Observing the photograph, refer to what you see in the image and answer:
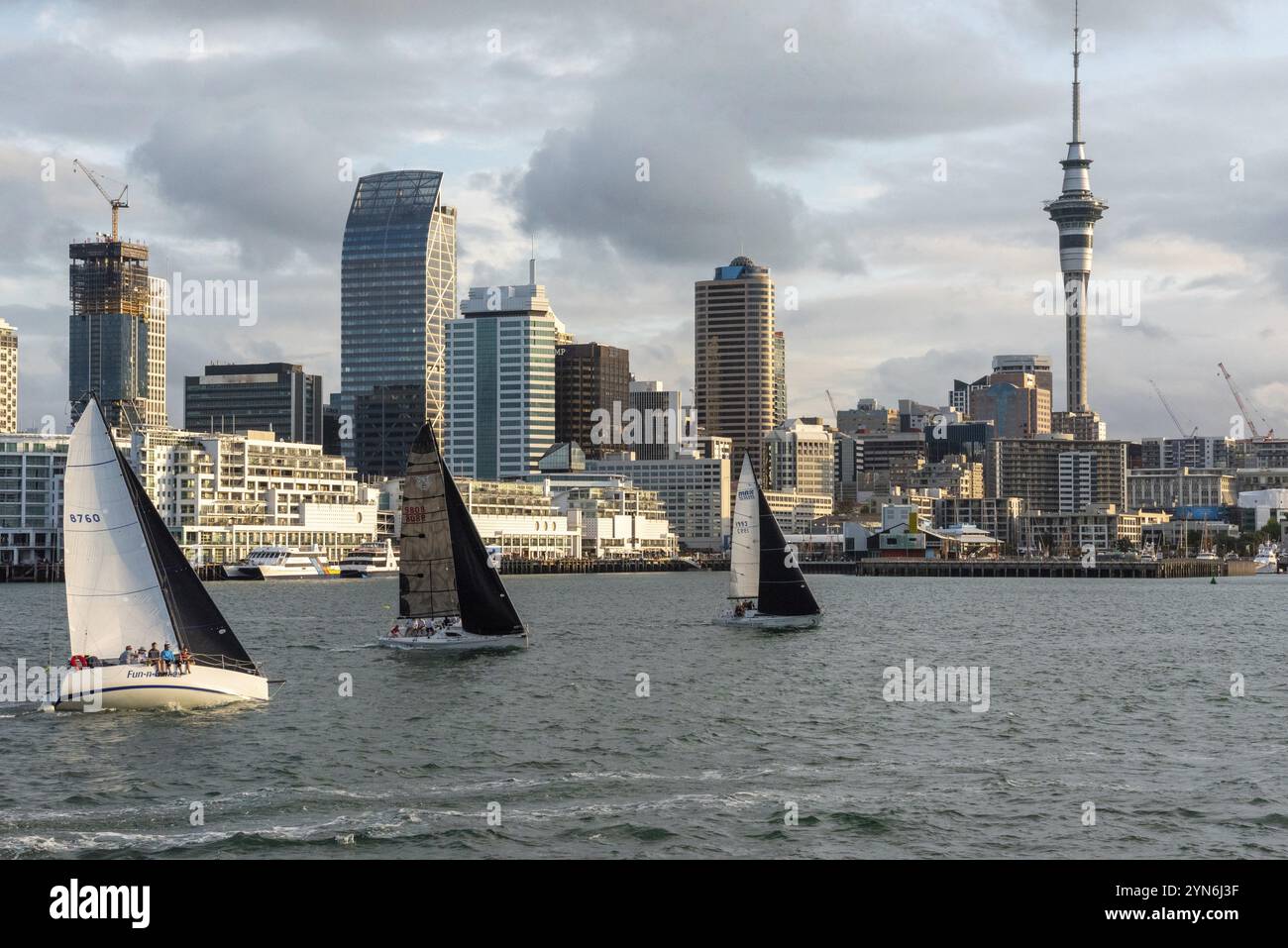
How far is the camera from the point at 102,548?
1882 inches

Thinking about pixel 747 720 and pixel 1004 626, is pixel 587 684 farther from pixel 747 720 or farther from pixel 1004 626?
pixel 1004 626

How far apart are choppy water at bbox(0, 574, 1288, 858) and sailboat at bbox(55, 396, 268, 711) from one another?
1.11 m

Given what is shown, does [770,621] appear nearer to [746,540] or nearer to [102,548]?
[746,540]

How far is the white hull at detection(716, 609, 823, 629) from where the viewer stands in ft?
309

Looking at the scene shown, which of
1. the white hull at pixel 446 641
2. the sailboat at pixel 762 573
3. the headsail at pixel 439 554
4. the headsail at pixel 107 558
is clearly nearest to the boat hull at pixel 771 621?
the sailboat at pixel 762 573

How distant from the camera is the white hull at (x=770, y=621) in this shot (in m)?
94.2

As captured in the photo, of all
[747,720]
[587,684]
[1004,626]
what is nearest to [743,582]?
[1004,626]

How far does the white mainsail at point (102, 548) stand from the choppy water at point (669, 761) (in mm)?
3380

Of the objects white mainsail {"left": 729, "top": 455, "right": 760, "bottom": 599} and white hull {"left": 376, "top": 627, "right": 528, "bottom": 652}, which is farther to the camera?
white mainsail {"left": 729, "top": 455, "right": 760, "bottom": 599}

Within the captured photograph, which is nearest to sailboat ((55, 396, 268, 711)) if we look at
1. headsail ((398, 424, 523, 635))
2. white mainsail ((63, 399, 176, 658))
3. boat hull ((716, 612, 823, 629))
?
white mainsail ((63, 399, 176, 658))

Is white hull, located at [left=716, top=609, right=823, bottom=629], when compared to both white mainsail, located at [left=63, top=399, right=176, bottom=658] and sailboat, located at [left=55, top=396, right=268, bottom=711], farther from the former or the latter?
white mainsail, located at [left=63, top=399, right=176, bottom=658]

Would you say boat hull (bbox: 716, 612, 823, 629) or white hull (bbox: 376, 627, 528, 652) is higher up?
white hull (bbox: 376, 627, 528, 652)

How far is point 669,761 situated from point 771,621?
5289 centimetres
